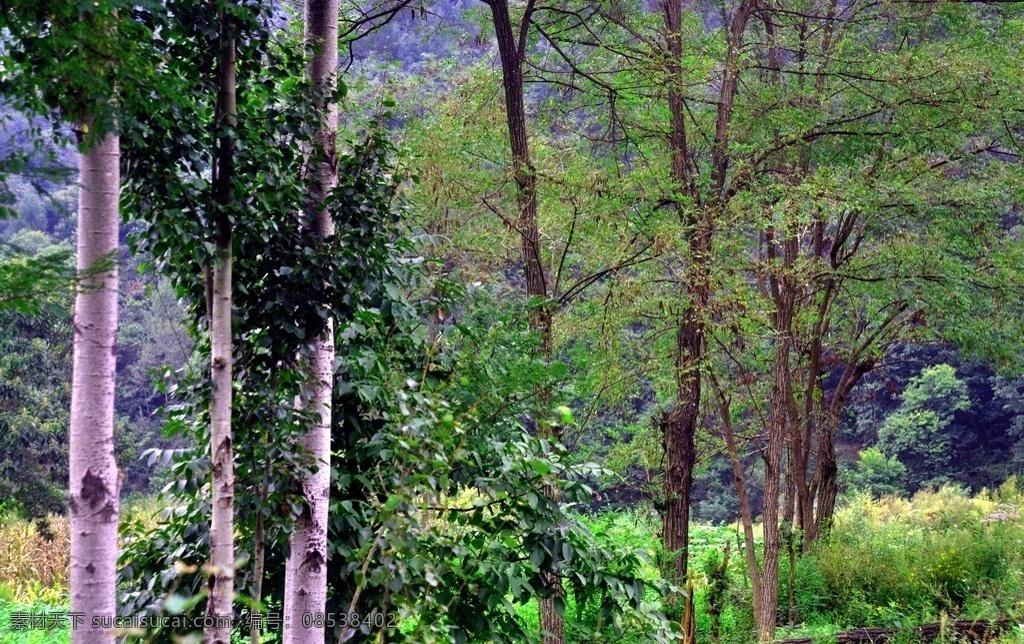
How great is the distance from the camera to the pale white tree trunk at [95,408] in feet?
7.63

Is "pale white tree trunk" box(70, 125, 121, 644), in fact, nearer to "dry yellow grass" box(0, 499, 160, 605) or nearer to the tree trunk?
"dry yellow grass" box(0, 499, 160, 605)

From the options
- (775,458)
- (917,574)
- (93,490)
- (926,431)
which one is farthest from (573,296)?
(926,431)

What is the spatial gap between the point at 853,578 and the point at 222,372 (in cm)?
994

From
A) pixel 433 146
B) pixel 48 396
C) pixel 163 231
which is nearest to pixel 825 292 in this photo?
pixel 433 146

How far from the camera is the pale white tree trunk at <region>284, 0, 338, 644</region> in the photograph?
3.34 meters

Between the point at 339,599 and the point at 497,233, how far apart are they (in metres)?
4.79

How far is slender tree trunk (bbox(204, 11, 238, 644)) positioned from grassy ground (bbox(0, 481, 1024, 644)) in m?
5.64

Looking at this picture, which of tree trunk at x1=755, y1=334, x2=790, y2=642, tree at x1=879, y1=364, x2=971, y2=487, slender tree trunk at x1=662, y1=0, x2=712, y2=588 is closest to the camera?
slender tree trunk at x1=662, y1=0, x2=712, y2=588

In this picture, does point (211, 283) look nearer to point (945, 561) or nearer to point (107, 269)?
point (107, 269)

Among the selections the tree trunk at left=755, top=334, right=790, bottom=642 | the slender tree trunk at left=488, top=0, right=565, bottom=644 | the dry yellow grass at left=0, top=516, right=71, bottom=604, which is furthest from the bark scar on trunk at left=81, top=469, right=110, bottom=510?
the tree trunk at left=755, top=334, right=790, bottom=642

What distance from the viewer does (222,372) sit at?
287 centimetres

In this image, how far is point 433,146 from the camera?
756 cm

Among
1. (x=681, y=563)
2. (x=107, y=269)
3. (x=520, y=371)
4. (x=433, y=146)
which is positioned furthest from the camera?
(x=681, y=563)

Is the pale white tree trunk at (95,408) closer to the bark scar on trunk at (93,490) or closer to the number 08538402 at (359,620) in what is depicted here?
the bark scar on trunk at (93,490)
